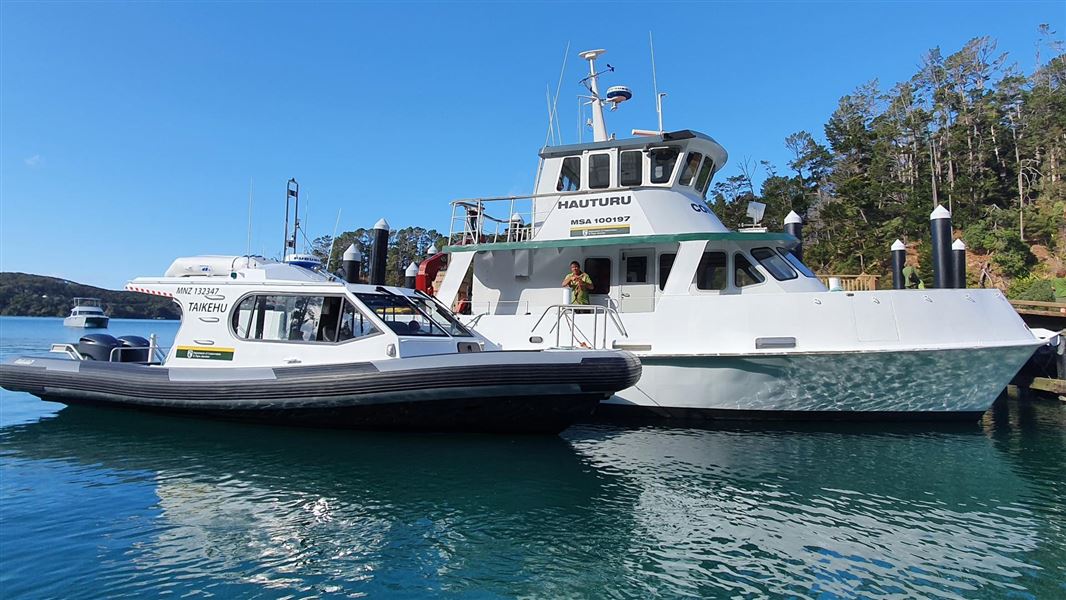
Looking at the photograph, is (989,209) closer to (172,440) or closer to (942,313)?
(942,313)

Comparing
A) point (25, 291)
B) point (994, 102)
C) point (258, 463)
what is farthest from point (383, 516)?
point (25, 291)

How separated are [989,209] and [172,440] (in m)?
40.4

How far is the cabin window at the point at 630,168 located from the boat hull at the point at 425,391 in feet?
13.8

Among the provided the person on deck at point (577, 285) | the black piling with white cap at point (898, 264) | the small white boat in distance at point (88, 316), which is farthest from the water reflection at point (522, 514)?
the small white boat in distance at point (88, 316)

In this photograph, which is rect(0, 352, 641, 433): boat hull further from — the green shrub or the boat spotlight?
the green shrub

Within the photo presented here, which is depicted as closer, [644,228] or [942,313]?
[942,313]

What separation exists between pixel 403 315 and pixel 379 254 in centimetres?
369

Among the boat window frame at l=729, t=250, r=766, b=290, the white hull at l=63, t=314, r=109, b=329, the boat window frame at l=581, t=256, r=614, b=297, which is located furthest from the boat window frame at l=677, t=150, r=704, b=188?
the white hull at l=63, t=314, r=109, b=329

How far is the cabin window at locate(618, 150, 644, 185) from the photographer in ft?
32.8

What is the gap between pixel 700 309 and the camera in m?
8.55

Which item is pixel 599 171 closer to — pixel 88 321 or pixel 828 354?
pixel 828 354

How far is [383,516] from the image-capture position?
4.64m

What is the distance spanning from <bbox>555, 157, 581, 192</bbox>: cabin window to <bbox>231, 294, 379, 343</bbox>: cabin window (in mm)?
4745

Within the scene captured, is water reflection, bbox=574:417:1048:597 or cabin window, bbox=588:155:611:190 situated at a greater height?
cabin window, bbox=588:155:611:190
